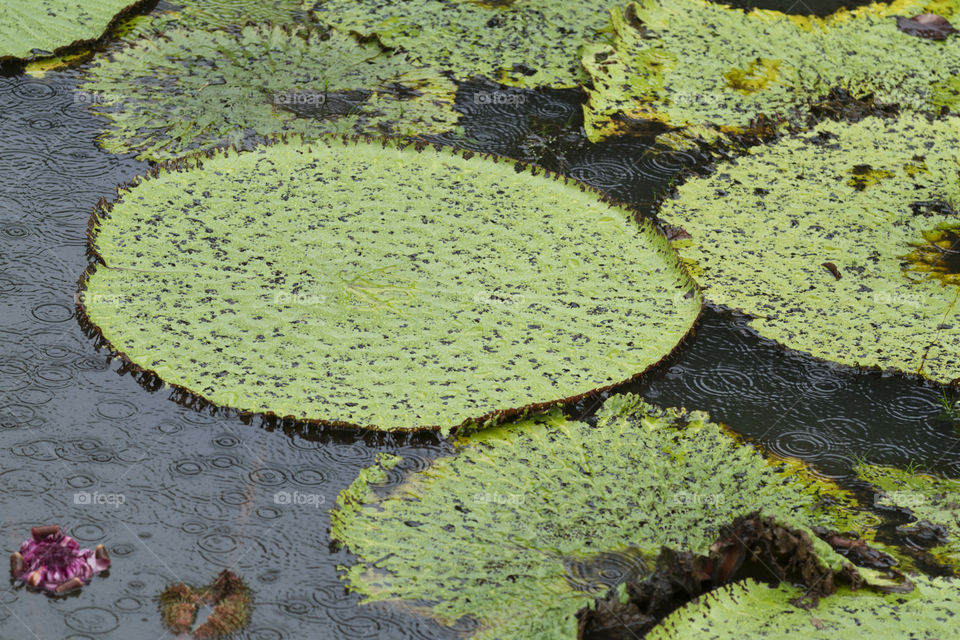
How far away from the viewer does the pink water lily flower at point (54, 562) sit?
3219 mm

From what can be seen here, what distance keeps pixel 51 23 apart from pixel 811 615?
17.3ft

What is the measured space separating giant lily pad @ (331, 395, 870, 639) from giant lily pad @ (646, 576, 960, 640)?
0.57 feet

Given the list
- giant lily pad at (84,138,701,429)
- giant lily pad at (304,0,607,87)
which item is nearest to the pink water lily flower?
giant lily pad at (84,138,701,429)

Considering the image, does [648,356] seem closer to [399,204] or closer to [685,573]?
[685,573]

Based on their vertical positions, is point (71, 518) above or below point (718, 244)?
below

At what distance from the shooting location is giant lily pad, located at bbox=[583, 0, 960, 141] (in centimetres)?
596

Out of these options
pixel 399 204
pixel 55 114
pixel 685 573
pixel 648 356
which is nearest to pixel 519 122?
pixel 399 204

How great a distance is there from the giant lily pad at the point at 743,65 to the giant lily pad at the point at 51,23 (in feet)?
9.41

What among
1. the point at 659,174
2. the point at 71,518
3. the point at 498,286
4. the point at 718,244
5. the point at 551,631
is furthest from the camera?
the point at 659,174

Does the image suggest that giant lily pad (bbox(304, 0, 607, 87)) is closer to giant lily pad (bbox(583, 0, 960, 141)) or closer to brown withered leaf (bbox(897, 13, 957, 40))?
giant lily pad (bbox(583, 0, 960, 141))

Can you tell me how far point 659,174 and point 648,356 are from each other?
64.6 inches

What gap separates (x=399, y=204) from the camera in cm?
489

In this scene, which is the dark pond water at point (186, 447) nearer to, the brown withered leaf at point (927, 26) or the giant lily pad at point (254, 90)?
the giant lily pad at point (254, 90)

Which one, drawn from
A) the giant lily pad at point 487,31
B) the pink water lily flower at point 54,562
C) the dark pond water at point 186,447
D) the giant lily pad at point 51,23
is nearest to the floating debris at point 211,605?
the dark pond water at point 186,447
